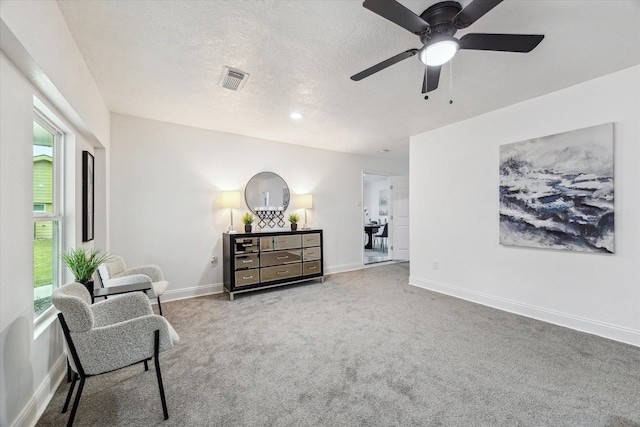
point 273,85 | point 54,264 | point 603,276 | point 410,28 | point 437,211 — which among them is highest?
point 273,85

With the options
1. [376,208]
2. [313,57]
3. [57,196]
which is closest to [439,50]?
[313,57]

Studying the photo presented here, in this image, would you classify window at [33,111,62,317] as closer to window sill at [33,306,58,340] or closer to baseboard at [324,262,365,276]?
window sill at [33,306,58,340]

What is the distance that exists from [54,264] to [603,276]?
4908 millimetres

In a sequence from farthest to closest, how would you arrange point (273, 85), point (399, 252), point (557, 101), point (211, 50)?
point (399, 252), point (557, 101), point (273, 85), point (211, 50)

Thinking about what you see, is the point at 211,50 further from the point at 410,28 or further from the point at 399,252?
the point at 399,252

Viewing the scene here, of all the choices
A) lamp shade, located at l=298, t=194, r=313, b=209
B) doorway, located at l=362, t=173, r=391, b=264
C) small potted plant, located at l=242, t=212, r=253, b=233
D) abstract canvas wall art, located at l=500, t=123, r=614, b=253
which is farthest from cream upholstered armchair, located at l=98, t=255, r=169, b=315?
doorway, located at l=362, t=173, r=391, b=264

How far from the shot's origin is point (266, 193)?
15.1ft

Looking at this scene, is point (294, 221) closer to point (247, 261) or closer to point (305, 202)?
point (305, 202)

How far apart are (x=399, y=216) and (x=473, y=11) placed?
5.28m

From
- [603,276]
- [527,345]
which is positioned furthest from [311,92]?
[603,276]

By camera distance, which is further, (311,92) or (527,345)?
(311,92)

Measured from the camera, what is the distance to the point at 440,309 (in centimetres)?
336

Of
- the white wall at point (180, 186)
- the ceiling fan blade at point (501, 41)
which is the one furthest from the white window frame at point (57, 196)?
the ceiling fan blade at point (501, 41)

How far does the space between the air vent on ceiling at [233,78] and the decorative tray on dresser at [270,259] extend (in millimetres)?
1951
